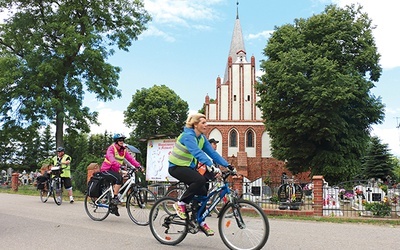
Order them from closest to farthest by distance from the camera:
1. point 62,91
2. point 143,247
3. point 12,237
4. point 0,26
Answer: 1. point 143,247
2. point 12,237
3. point 62,91
4. point 0,26

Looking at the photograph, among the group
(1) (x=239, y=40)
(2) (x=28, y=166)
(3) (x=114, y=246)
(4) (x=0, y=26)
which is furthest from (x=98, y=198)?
(2) (x=28, y=166)

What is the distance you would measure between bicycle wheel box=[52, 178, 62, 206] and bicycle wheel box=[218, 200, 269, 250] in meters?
7.87

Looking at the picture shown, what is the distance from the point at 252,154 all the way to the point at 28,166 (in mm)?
33393

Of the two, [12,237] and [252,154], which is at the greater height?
[252,154]

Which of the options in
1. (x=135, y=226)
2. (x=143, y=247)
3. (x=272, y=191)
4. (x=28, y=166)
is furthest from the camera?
(x=28, y=166)

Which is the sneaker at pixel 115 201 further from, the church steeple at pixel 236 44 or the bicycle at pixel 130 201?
the church steeple at pixel 236 44

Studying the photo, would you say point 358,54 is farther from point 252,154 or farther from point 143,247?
point 143,247

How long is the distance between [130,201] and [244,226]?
3306 mm

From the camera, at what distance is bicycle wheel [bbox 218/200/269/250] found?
492 cm

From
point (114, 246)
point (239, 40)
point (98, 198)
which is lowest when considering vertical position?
point (114, 246)

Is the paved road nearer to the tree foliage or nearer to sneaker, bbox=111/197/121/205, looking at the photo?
sneaker, bbox=111/197/121/205

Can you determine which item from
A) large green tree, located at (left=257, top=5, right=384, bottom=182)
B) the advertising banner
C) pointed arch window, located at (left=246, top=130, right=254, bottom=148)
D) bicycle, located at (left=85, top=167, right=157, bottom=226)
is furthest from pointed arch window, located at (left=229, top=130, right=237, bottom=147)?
bicycle, located at (left=85, top=167, right=157, bottom=226)

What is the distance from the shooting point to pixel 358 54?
88.7 ft

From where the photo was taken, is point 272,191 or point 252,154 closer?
point 272,191
